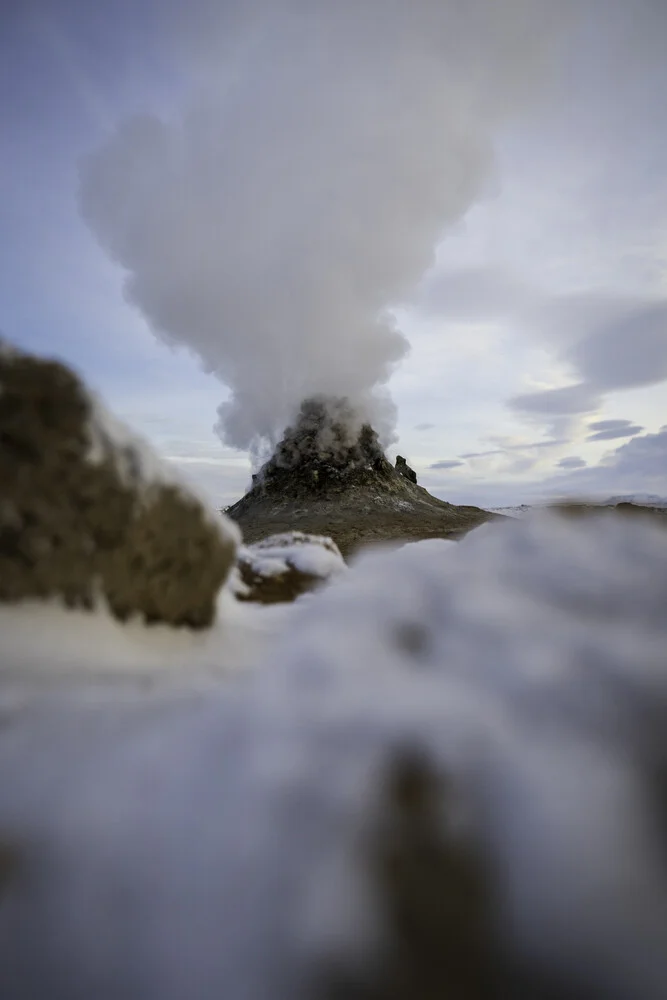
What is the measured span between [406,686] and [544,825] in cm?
62

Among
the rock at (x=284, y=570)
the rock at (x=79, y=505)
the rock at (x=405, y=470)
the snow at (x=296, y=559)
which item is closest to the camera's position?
the rock at (x=79, y=505)

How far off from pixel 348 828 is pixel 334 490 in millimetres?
23558

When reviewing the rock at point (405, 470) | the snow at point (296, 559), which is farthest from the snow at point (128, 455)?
the rock at point (405, 470)

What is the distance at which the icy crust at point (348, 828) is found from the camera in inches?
41.5

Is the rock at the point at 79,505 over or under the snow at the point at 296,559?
over

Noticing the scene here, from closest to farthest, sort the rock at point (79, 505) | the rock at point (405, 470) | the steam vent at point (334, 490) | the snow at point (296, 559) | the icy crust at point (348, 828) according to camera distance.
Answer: the icy crust at point (348, 828)
the rock at point (79, 505)
the snow at point (296, 559)
the steam vent at point (334, 490)
the rock at point (405, 470)

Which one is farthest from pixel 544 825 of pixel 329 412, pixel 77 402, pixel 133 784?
pixel 329 412

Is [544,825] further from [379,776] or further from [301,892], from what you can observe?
[301,892]

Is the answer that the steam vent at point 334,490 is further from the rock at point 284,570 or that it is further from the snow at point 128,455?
the snow at point 128,455

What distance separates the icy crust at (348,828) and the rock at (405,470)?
88.6ft

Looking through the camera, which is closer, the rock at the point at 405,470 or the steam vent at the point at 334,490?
the steam vent at the point at 334,490

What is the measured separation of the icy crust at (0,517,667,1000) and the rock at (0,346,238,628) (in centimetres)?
41

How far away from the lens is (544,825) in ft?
4.31

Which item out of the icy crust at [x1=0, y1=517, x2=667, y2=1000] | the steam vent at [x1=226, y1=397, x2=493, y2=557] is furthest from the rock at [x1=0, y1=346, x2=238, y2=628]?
the steam vent at [x1=226, y1=397, x2=493, y2=557]
